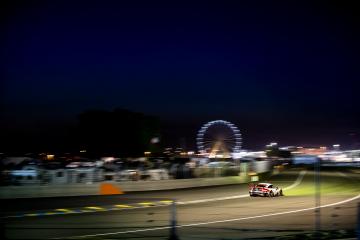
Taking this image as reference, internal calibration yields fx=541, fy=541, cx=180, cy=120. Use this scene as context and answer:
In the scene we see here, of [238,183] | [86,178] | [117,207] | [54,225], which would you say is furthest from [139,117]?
[54,225]

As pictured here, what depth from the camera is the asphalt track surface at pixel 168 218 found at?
567 inches

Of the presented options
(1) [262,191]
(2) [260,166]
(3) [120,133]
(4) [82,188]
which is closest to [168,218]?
(1) [262,191]

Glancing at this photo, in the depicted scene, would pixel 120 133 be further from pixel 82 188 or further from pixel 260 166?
pixel 82 188

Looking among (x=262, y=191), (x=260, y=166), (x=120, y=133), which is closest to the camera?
(x=262, y=191)

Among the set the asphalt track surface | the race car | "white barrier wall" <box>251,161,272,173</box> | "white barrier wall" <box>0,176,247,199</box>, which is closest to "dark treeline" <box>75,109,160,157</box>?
"white barrier wall" <box>251,161,272,173</box>

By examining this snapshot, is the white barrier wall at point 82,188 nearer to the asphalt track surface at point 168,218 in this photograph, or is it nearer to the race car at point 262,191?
the asphalt track surface at point 168,218

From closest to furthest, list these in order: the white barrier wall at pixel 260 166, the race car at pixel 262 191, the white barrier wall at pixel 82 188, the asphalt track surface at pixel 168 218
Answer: the asphalt track surface at pixel 168 218
the white barrier wall at pixel 82 188
the race car at pixel 262 191
the white barrier wall at pixel 260 166

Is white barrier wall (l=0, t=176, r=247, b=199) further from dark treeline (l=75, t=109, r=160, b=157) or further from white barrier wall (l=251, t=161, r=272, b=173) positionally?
dark treeline (l=75, t=109, r=160, b=157)

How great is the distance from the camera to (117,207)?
2267cm

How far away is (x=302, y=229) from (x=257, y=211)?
586 cm

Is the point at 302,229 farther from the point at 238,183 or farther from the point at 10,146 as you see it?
the point at 10,146

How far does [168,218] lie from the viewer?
60.4 feet

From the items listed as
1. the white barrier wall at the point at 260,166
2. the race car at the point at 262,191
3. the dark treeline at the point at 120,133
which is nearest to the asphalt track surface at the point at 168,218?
the race car at the point at 262,191

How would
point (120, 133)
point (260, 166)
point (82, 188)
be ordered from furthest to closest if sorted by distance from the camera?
point (120, 133)
point (260, 166)
point (82, 188)
